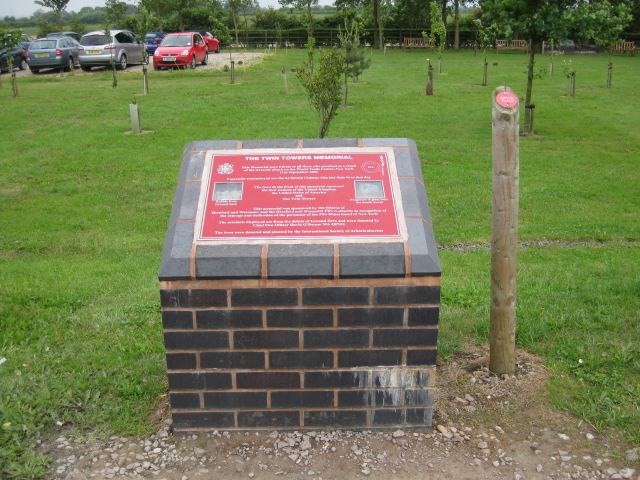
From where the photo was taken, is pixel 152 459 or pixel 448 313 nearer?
pixel 152 459

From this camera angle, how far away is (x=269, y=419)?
3.71 meters

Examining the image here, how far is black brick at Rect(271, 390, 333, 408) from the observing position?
3.67 m

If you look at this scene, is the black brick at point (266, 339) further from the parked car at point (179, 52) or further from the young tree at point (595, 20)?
the parked car at point (179, 52)

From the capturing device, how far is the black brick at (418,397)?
12.0 feet

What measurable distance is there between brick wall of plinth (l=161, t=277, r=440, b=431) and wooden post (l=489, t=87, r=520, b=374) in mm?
740

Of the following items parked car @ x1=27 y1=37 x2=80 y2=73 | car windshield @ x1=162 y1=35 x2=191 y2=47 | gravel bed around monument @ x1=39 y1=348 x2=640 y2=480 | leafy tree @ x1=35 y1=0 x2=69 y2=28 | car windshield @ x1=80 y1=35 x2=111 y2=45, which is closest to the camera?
gravel bed around monument @ x1=39 y1=348 x2=640 y2=480

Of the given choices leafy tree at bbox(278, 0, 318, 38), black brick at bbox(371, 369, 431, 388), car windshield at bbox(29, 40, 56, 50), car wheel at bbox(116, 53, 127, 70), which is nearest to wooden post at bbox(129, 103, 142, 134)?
black brick at bbox(371, 369, 431, 388)

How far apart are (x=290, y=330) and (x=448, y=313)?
219 cm

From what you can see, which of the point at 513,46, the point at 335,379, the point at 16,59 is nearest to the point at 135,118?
the point at 335,379

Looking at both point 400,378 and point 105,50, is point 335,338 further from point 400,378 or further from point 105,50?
point 105,50

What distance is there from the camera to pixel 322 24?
50.9 metres

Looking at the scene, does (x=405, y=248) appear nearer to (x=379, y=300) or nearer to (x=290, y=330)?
(x=379, y=300)

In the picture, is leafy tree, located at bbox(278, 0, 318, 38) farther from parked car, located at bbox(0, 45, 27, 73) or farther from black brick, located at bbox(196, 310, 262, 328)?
black brick, located at bbox(196, 310, 262, 328)

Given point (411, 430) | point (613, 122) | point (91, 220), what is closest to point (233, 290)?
point (411, 430)
